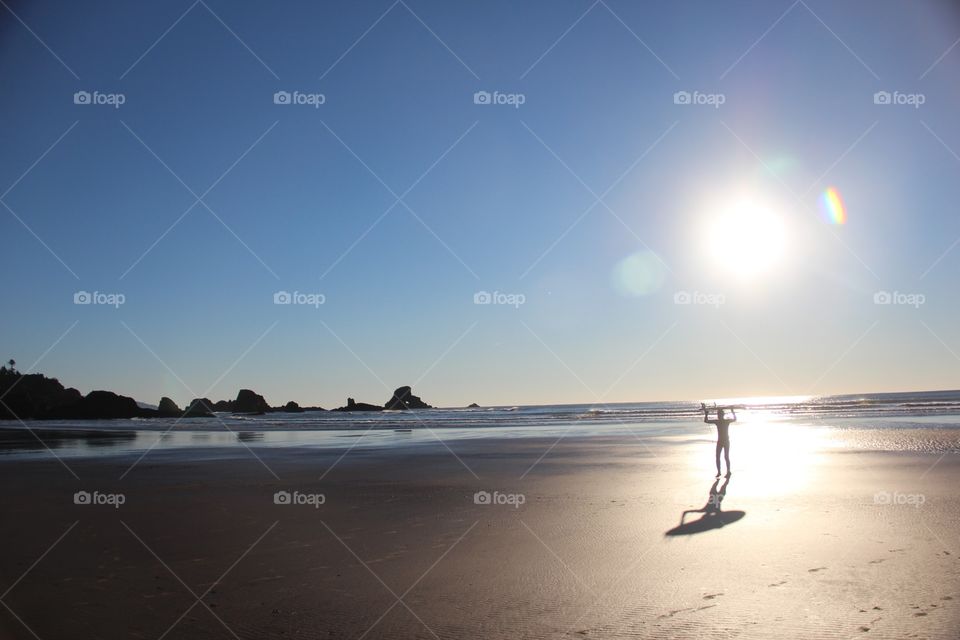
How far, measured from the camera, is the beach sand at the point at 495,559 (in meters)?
6.09

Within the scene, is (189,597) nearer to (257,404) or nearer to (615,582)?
(615,582)

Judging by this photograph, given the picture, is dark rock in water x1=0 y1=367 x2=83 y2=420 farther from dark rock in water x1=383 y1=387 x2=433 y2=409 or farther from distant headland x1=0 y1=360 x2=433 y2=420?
dark rock in water x1=383 y1=387 x2=433 y2=409

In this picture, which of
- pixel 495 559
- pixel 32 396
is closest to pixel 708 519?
pixel 495 559

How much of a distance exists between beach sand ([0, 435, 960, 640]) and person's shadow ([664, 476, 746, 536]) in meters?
0.13

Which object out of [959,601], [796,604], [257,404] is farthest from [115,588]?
[257,404]

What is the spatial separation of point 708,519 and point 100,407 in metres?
101

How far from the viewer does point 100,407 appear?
91.6 m

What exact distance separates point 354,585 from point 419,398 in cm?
14179

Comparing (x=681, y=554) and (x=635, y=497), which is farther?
(x=635, y=497)

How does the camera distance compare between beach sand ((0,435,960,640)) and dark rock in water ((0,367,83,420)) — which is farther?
dark rock in water ((0,367,83,420))

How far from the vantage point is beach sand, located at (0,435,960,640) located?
609cm

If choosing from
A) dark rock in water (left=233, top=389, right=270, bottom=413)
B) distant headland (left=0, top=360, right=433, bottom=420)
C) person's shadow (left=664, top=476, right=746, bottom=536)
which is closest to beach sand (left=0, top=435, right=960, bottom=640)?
person's shadow (left=664, top=476, right=746, bottom=536)

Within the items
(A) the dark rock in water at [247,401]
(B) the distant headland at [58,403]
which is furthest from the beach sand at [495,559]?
(A) the dark rock in water at [247,401]

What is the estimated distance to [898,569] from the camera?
7305 mm
